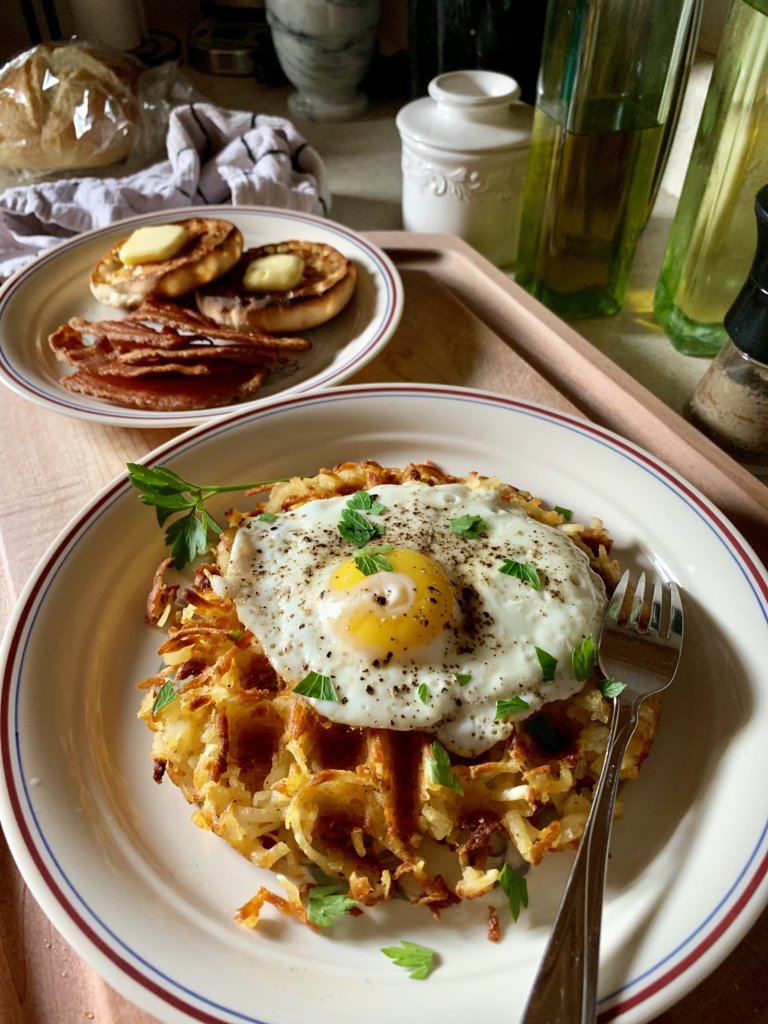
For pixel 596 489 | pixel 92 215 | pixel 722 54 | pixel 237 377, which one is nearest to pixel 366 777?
pixel 596 489

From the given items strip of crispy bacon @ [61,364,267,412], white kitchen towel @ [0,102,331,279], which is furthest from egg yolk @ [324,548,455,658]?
white kitchen towel @ [0,102,331,279]

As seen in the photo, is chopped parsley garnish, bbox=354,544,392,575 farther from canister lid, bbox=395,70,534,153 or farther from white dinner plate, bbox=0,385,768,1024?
canister lid, bbox=395,70,534,153

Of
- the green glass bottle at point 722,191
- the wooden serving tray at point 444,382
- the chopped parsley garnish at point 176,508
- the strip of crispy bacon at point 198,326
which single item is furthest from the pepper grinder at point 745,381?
the chopped parsley garnish at point 176,508

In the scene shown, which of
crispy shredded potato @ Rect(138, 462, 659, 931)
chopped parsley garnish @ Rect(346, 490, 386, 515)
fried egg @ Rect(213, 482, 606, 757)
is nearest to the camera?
crispy shredded potato @ Rect(138, 462, 659, 931)

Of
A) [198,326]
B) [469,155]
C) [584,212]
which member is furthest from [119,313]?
[584,212]

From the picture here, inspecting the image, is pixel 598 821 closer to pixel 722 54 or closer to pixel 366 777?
pixel 366 777

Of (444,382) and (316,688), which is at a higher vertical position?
(316,688)

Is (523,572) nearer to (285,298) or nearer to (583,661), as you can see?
(583,661)
